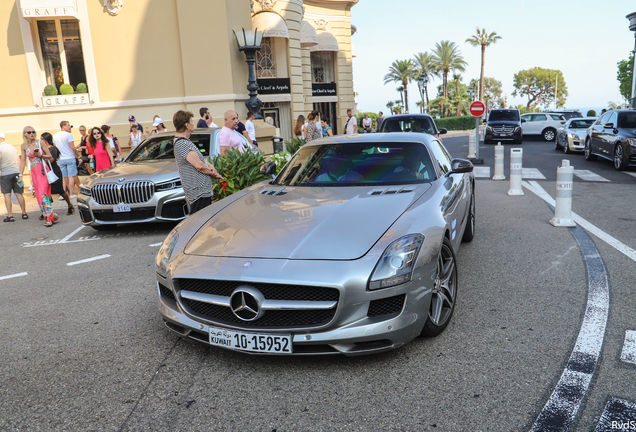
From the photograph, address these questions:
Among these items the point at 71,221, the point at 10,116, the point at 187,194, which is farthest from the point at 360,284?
the point at 10,116

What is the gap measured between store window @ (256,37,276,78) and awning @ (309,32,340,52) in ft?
16.6

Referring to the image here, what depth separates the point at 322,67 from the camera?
32281 mm

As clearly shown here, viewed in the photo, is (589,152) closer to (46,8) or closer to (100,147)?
(100,147)

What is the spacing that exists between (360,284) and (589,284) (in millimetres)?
2839

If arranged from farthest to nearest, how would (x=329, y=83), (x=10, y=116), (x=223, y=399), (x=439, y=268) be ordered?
(x=329, y=83)
(x=10, y=116)
(x=439, y=268)
(x=223, y=399)

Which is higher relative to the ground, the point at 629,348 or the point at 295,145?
the point at 295,145

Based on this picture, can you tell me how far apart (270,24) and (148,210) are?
17907 millimetres

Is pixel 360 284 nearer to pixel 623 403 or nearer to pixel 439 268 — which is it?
pixel 439 268

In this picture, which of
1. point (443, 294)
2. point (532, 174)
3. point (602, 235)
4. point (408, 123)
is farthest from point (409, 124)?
point (443, 294)

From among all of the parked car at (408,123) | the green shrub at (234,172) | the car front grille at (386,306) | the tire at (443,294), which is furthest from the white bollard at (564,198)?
the parked car at (408,123)

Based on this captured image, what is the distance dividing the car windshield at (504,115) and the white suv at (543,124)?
4.44 feet

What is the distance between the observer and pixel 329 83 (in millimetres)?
32031

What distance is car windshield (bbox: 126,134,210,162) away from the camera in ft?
29.4

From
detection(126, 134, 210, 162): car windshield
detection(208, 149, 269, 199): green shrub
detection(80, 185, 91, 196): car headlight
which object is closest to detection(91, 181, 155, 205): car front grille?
detection(80, 185, 91, 196): car headlight
